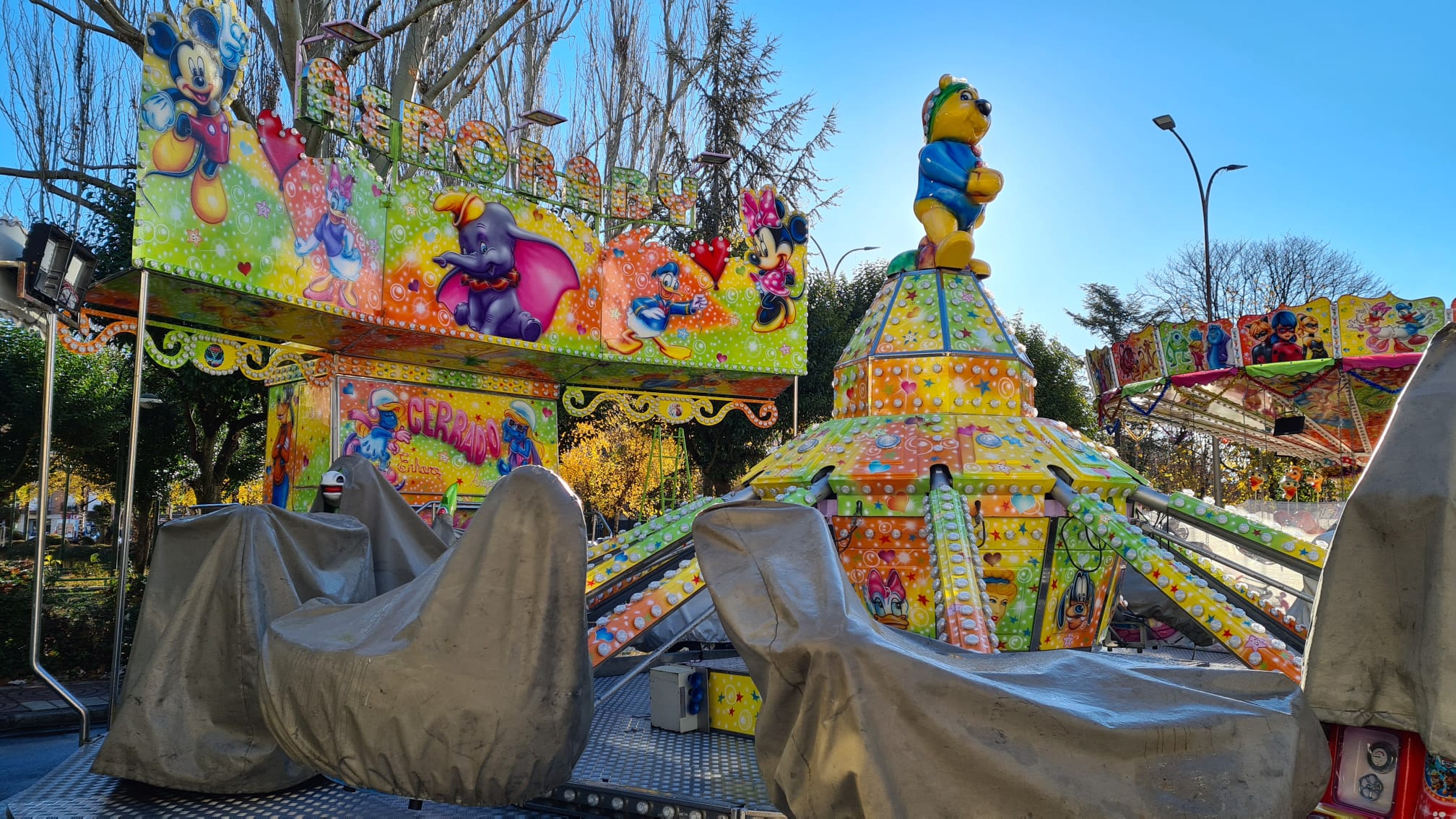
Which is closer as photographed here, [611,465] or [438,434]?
[438,434]

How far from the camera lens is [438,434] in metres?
10.1

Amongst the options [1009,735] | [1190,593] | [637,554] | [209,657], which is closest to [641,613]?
[637,554]

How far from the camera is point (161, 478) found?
59.2 feet

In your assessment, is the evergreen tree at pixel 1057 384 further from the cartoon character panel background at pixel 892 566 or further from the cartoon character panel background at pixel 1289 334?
the cartoon character panel background at pixel 892 566

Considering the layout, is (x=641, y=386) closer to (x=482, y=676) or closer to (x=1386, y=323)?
(x=1386, y=323)

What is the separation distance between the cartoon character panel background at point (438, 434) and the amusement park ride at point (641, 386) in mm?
31

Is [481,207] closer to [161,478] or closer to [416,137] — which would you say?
[416,137]

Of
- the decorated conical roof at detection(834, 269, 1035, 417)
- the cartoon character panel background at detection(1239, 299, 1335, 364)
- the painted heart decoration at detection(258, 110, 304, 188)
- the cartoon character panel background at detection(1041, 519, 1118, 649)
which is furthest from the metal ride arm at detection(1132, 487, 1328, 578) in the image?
the cartoon character panel background at detection(1239, 299, 1335, 364)

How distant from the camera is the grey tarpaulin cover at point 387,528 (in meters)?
5.52

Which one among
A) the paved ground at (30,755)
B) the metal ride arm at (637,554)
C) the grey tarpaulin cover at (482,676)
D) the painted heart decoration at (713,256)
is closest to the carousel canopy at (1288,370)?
the painted heart decoration at (713,256)

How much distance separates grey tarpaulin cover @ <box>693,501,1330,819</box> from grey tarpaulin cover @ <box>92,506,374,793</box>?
2.82 meters

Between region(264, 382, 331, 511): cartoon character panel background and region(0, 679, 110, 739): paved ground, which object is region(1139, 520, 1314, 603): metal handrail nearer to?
region(264, 382, 331, 511): cartoon character panel background

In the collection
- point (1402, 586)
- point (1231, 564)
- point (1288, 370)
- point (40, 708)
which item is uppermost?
point (1288, 370)

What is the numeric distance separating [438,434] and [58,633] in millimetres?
4814
